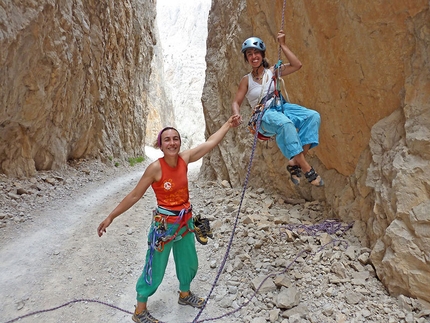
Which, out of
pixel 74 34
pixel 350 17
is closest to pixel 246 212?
pixel 350 17

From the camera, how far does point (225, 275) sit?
4781 mm

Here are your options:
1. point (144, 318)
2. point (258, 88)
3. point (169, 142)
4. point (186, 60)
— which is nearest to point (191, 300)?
point (144, 318)

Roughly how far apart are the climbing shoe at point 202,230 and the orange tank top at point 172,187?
29cm

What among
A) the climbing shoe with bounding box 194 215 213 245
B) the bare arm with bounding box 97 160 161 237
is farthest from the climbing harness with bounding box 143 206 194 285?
the bare arm with bounding box 97 160 161 237

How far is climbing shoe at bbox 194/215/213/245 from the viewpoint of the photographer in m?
3.71

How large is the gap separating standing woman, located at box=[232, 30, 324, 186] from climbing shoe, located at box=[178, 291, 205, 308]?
6.77 feet

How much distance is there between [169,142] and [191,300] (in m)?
2.21

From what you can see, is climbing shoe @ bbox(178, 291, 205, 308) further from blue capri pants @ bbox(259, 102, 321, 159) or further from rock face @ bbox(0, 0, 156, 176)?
rock face @ bbox(0, 0, 156, 176)

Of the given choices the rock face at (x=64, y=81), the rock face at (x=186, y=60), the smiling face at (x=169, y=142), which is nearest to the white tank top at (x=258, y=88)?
the smiling face at (x=169, y=142)

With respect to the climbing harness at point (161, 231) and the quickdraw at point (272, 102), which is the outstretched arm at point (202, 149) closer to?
the quickdraw at point (272, 102)

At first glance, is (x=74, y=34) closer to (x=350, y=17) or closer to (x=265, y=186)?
(x=265, y=186)

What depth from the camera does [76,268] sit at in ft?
16.7

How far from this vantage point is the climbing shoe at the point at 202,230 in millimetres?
3708

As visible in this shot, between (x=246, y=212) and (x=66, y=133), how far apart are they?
24.3ft
